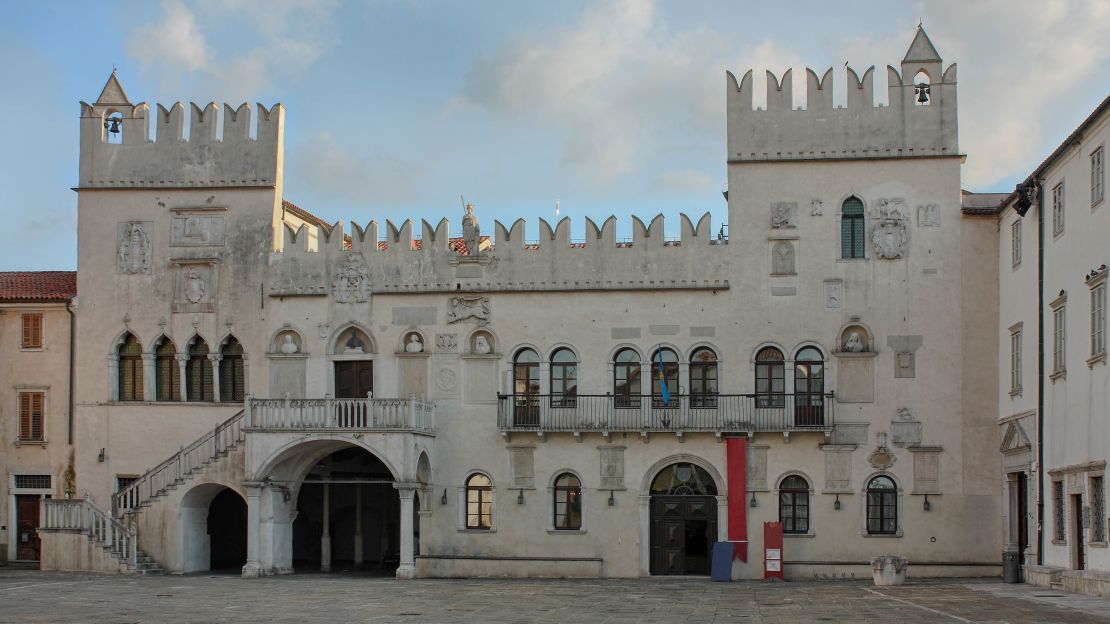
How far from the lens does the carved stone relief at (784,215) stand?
4019 cm

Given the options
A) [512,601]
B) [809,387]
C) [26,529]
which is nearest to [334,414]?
[512,601]

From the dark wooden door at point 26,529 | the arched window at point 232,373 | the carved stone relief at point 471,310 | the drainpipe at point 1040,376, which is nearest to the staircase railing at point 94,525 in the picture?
the dark wooden door at point 26,529

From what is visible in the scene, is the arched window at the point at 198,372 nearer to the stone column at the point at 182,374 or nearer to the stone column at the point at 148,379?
the stone column at the point at 182,374

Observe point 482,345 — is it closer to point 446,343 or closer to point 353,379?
point 446,343

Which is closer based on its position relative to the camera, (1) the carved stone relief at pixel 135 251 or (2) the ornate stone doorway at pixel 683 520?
(2) the ornate stone doorway at pixel 683 520

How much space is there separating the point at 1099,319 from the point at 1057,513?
5261mm

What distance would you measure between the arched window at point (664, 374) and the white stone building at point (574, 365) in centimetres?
6

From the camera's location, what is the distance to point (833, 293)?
131 feet

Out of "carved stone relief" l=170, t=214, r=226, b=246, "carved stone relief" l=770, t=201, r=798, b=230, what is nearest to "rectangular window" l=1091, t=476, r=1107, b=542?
"carved stone relief" l=770, t=201, r=798, b=230

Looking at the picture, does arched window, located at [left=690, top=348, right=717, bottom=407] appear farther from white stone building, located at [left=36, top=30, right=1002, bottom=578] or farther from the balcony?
the balcony

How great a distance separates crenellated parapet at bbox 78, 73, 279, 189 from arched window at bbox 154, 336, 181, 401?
4721 mm

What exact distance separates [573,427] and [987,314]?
11423 millimetres

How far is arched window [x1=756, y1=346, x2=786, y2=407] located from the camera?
39938 millimetres

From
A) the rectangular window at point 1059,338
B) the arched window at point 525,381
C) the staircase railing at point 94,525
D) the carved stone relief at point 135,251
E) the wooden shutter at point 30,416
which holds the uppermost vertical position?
the carved stone relief at point 135,251
